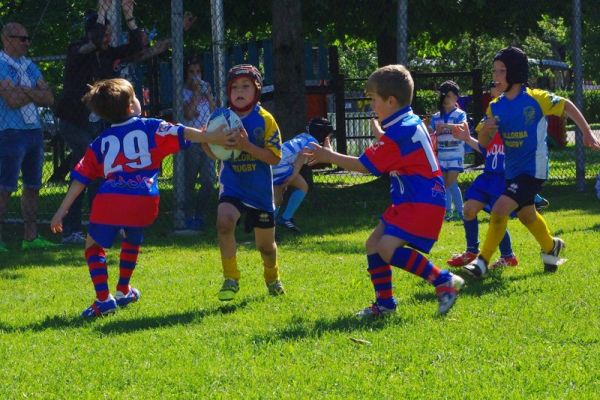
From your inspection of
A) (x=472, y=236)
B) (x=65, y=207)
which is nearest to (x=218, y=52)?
(x=472, y=236)

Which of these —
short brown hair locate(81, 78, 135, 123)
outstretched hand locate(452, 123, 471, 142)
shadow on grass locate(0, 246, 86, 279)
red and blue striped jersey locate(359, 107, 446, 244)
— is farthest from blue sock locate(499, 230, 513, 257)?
shadow on grass locate(0, 246, 86, 279)

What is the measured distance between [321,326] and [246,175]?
4.80 feet

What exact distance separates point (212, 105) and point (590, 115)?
38.6 meters

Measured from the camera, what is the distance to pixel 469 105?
2111 centimetres

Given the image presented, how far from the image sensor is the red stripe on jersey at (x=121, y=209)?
693 cm

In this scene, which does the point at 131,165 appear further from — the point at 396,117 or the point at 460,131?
the point at 460,131

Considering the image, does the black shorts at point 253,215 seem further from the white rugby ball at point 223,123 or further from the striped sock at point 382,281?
the striped sock at point 382,281

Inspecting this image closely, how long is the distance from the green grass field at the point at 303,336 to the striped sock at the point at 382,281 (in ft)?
0.47

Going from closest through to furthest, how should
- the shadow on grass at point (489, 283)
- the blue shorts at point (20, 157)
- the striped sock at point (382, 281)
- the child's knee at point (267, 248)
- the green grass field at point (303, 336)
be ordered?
the green grass field at point (303, 336) → the striped sock at point (382, 281) → the shadow on grass at point (489, 283) → the child's knee at point (267, 248) → the blue shorts at point (20, 157)

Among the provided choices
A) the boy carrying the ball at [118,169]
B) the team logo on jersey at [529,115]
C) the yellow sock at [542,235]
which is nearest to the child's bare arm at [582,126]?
the team logo on jersey at [529,115]

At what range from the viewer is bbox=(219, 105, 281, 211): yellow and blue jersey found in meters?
7.14

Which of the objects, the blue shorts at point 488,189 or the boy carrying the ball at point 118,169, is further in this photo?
the blue shorts at point 488,189

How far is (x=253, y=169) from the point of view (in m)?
7.18

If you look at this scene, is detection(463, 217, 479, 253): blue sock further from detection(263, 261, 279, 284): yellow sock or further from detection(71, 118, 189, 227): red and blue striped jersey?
detection(71, 118, 189, 227): red and blue striped jersey
